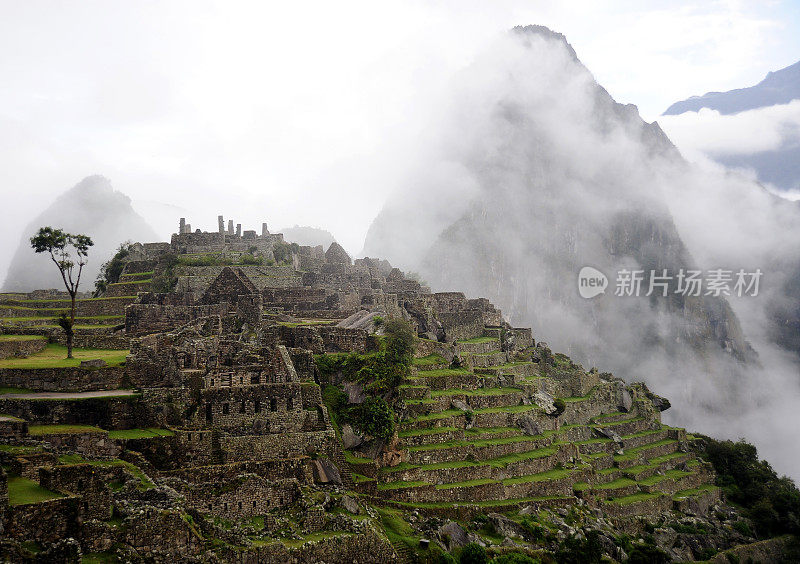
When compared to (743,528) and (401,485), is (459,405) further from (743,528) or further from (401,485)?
(743,528)

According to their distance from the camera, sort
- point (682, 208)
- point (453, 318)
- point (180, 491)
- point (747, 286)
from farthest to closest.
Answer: point (682, 208), point (747, 286), point (453, 318), point (180, 491)

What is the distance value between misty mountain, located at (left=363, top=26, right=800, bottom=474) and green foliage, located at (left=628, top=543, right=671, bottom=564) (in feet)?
235

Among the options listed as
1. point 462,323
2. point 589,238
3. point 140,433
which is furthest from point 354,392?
point 589,238

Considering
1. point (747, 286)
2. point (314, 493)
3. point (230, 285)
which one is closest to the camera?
point (314, 493)

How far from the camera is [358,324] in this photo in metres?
34.5

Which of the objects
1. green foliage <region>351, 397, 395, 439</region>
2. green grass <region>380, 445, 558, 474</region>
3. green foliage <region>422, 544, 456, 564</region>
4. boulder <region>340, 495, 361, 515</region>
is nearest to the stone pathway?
boulder <region>340, 495, 361, 515</region>

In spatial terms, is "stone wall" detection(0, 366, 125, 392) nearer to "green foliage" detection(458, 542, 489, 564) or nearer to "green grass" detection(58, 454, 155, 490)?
"green grass" detection(58, 454, 155, 490)

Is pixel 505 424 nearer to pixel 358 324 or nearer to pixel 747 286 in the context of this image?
pixel 358 324

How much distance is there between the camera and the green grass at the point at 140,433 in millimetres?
19516

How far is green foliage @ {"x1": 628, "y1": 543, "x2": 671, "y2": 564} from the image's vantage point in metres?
33.9

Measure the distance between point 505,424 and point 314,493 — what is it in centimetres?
1687

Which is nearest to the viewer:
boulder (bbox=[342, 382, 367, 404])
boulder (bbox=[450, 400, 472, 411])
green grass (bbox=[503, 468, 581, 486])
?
boulder (bbox=[342, 382, 367, 404])

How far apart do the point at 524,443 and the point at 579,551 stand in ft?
22.4

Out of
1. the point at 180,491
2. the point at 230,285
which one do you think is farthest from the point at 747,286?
the point at 180,491
